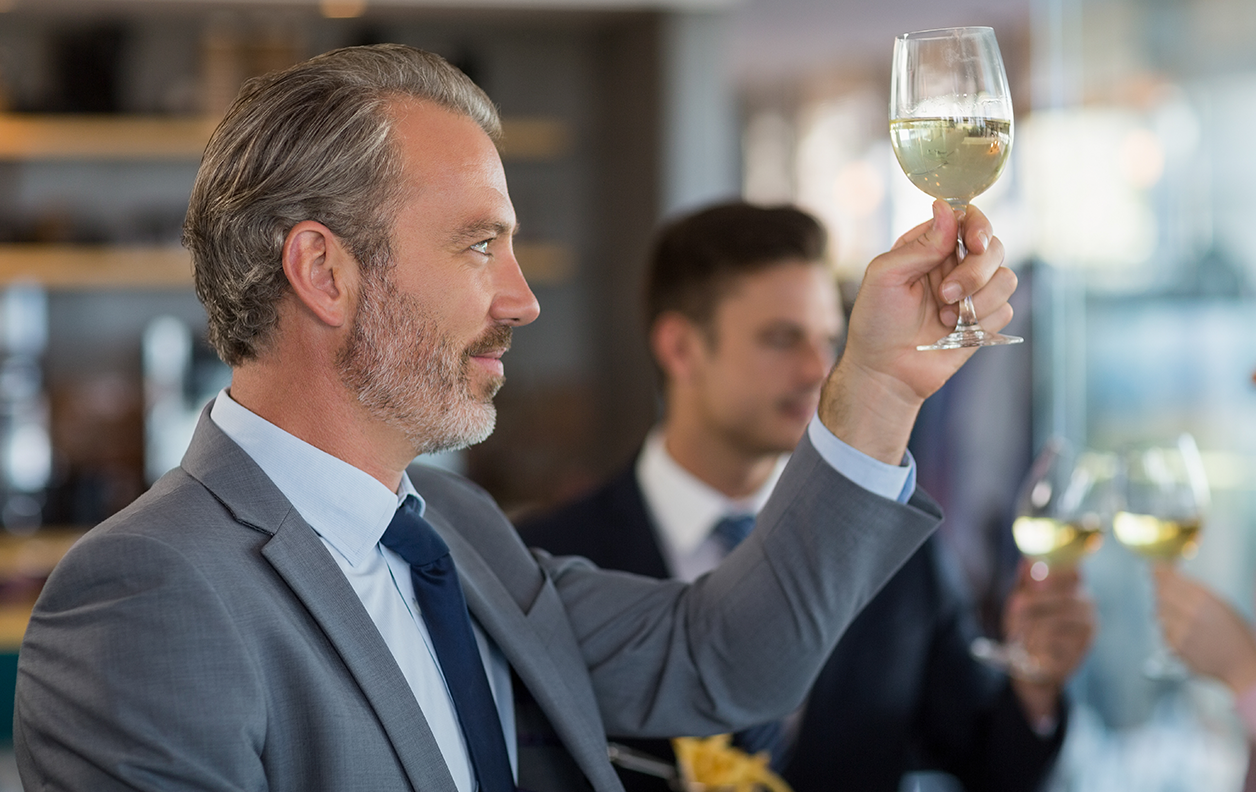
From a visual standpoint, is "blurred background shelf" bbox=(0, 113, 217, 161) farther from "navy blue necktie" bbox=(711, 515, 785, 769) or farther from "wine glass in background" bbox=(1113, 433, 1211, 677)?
"wine glass in background" bbox=(1113, 433, 1211, 677)

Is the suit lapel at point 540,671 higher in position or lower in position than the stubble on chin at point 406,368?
lower

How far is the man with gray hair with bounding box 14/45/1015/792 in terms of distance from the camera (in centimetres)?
92

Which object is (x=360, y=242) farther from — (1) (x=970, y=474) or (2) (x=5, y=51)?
(2) (x=5, y=51)

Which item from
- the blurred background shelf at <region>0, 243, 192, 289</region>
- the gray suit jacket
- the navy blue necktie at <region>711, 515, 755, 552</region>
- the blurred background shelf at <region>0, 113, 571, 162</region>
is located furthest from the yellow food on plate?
the blurred background shelf at <region>0, 113, 571, 162</region>

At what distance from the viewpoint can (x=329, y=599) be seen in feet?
3.36

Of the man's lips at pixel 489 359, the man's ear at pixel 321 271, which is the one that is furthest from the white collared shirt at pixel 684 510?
the man's ear at pixel 321 271

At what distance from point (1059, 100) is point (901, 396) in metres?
2.01

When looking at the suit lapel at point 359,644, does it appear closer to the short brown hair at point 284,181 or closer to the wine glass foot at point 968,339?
the short brown hair at point 284,181

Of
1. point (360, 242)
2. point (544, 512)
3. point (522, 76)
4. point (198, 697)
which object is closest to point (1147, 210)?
point (544, 512)

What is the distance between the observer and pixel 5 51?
4.29 meters

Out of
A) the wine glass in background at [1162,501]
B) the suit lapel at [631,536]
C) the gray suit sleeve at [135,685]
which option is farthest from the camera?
the suit lapel at [631,536]

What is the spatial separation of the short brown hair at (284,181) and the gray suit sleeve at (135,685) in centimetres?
29

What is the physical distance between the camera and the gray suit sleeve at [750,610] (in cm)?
120

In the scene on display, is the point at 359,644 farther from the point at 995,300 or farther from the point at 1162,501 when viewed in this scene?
the point at 1162,501
